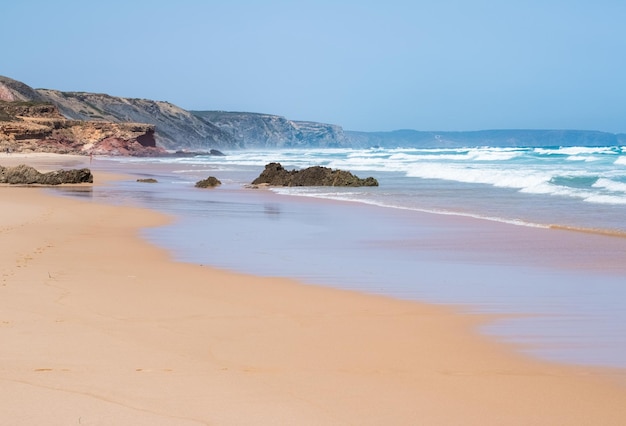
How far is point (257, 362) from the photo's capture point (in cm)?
512

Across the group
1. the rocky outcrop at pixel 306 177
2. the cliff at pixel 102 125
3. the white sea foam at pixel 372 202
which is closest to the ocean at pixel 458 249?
the white sea foam at pixel 372 202

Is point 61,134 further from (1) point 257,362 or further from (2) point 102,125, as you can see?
(1) point 257,362

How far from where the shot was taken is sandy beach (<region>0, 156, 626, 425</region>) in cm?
418

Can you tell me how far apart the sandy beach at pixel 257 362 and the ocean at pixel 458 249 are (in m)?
0.59

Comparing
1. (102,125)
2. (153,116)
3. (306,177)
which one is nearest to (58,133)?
(102,125)

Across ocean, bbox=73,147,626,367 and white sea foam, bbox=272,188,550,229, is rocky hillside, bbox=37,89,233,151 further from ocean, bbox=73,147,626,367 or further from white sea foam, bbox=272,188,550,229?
ocean, bbox=73,147,626,367

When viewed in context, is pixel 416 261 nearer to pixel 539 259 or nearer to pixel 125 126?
pixel 539 259

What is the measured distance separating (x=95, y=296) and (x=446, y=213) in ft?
37.8

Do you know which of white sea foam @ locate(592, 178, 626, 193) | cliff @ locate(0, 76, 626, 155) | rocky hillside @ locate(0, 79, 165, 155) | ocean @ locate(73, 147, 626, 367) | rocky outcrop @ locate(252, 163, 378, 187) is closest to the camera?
ocean @ locate(73, 147, 626, 367)

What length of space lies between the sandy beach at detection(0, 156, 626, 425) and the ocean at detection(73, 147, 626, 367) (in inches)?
23.3

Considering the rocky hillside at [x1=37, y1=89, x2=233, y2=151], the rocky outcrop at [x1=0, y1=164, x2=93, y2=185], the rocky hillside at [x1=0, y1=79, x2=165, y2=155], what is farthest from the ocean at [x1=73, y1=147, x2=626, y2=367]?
the rocky hillside at [x1=37, y1=89, x2=233, y2=151]

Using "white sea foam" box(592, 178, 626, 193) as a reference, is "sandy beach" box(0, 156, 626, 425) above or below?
above

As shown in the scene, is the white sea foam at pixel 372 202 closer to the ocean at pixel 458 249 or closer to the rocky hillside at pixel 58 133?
the ocean at pixel 458 249

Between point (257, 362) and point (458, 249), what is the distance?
6792mm
